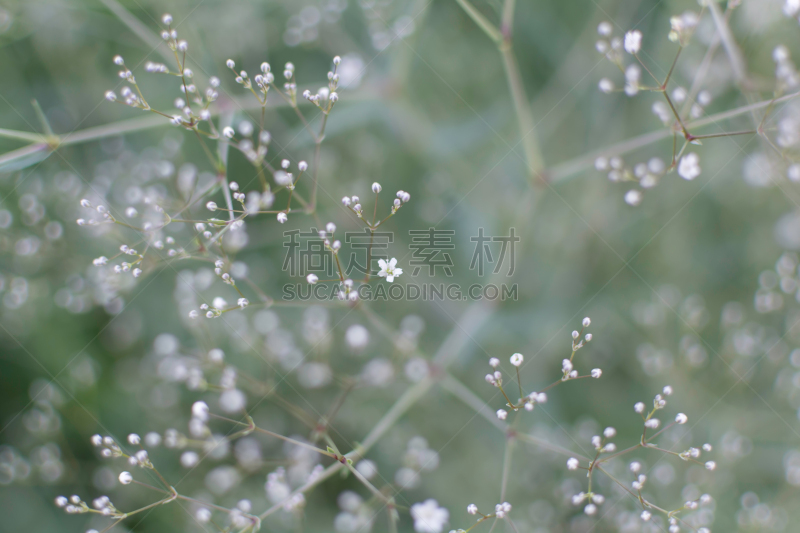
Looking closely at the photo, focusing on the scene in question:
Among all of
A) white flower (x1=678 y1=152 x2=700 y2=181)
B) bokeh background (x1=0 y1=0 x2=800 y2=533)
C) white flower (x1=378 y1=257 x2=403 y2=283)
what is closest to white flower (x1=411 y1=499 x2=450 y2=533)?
bokeh background (x1=0 y1=0 x2=800 y2=533)

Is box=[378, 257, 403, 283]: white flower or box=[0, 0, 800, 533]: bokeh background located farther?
box=[0, 0, 800, 533]: bokeh background

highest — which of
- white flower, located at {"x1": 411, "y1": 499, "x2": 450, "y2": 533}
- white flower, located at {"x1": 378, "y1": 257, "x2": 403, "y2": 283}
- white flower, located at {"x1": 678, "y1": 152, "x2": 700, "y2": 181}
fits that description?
white flower, located at {"x1": 678, "y1": 152, "x2": 700, "y2": 181}

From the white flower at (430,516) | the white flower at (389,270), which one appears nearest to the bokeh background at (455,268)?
the white flower at (430,516)

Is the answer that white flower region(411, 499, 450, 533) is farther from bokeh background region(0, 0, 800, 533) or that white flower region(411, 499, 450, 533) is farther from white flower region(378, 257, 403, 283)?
white flower region(378, 257, 403, 283)

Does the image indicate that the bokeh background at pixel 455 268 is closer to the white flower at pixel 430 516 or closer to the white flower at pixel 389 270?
the white flower at pixel 430 516

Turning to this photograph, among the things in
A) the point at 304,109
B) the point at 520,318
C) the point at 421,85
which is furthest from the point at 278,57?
the point at 520,318

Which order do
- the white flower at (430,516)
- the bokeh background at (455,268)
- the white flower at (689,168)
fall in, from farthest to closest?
the bokeh background at (455,268) < the white flower at (430,516) < the white flower at (689,168)

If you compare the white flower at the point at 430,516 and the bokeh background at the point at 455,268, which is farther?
the bokeh background at the point at 455,268

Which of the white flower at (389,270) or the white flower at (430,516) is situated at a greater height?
the white flower at (389,270)

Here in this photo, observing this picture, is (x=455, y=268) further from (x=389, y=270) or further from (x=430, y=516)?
(x=430, y=516)

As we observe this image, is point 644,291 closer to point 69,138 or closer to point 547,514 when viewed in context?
point 547,514
